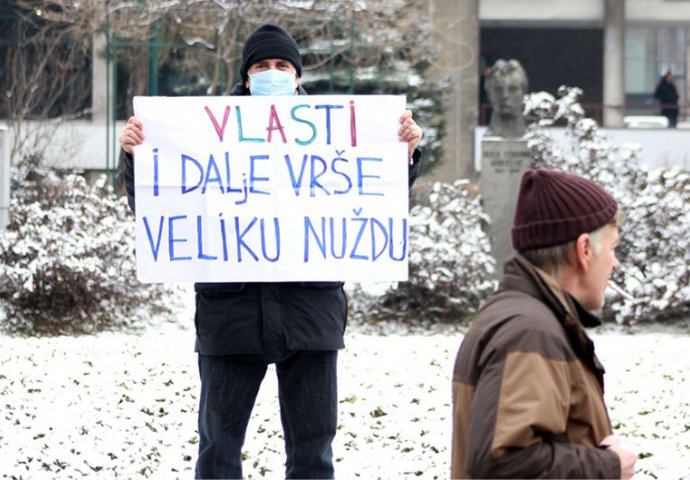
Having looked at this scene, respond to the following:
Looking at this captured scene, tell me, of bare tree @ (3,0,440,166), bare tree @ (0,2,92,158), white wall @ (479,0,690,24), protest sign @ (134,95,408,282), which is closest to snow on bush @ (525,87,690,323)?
bare tree @ (3,0,440,166)

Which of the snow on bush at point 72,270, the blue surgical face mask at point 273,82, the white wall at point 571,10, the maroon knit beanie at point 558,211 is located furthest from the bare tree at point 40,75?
the maroon knit beanie at point 558,211

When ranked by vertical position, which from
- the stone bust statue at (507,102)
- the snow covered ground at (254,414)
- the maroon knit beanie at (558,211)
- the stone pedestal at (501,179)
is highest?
the stone bust statue at (507,102)

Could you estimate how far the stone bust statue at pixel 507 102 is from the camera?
50.2 feet

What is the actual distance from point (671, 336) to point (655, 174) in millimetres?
2185

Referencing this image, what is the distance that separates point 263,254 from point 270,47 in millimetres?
731

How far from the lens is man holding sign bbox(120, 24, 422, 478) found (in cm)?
475

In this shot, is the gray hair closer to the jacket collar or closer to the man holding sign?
the jacket collar

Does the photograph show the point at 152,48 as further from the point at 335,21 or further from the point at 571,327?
the point at 571,327

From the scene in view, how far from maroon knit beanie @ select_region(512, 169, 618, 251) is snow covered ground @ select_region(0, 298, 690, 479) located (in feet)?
13.2

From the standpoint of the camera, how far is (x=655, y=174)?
14.3m

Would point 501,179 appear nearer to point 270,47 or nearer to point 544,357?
point 270,47

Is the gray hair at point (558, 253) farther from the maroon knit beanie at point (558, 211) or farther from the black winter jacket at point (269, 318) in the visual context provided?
the black winter jacket at point (269, 318)

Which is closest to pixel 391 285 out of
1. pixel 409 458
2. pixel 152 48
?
pixel 409 458

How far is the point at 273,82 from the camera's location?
16.3ft
